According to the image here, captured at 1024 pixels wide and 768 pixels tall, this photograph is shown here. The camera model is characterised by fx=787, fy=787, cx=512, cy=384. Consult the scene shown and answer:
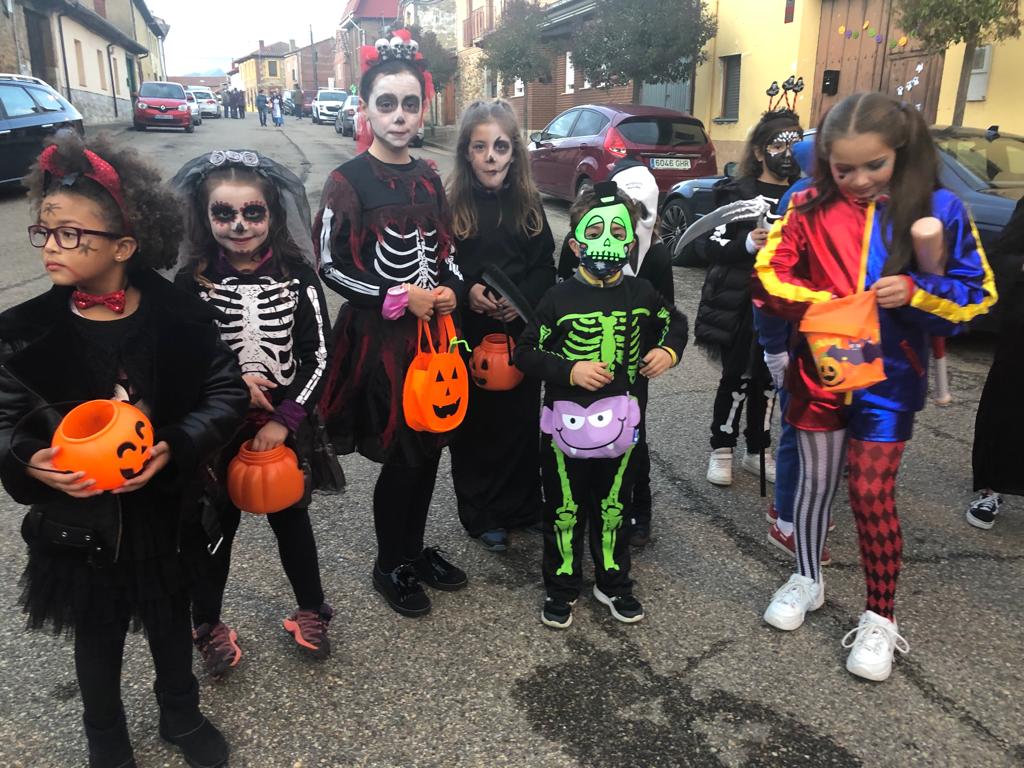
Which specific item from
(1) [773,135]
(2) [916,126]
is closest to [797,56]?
(1) [773,135]

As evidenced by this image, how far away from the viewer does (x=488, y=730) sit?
2.27 m

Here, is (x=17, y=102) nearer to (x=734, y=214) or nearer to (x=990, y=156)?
(x=734, y=214)

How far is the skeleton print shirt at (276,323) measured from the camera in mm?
2342

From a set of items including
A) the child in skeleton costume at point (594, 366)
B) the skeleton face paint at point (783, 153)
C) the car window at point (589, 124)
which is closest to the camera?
the child in skeleton costume at point (594, 366)

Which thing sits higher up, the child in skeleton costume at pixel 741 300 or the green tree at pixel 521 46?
the green tree at pixel 521 46

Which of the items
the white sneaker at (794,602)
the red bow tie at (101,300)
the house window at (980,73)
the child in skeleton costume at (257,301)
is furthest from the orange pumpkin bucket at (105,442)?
the house window at (980,73)

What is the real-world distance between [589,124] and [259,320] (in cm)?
994

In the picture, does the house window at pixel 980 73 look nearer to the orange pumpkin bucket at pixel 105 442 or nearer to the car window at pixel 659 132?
the car window at pixel 659 132

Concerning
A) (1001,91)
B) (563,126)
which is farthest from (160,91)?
(1001,91)

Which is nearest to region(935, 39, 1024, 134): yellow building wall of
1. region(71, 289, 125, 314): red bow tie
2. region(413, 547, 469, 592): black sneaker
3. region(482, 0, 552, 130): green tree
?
region(413, 547, 469, 592): black sneaker

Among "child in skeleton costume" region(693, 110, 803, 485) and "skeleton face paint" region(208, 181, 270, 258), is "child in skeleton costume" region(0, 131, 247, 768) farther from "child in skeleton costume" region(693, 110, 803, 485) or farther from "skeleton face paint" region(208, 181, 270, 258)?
"child in skeleton costume" region(693, 110, 803, 485)

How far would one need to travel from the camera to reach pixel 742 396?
3.85 meters

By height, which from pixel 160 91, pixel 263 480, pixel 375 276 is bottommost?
pixel 263 480

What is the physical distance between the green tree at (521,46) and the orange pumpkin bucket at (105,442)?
22298 millimetres
